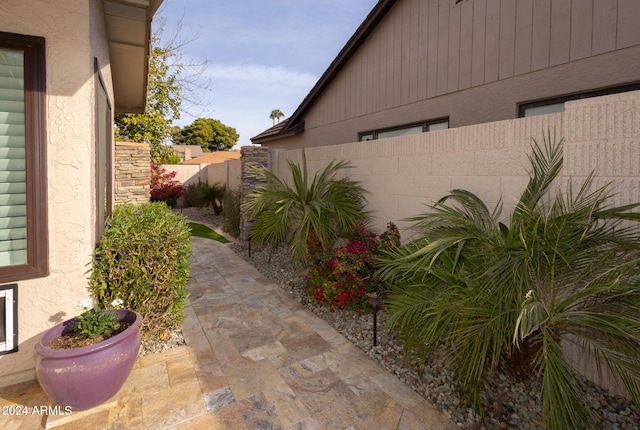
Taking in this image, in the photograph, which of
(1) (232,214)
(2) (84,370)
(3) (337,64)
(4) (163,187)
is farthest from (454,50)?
(4) (163,187)

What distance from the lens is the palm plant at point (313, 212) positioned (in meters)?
4.88

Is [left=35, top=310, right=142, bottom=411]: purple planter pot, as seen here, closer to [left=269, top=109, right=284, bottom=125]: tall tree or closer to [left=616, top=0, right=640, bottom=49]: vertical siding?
[left=616, top=0, right=640, bottom=49]: vertical siding

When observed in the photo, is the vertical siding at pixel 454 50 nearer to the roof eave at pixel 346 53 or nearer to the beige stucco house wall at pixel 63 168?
the roof eave at pixel 346 53

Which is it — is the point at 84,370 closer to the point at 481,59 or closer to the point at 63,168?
the point at 63,168

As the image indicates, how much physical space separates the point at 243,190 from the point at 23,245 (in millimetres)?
5799

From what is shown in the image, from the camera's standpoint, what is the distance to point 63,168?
2.71 metres

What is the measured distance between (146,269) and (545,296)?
3.33 m

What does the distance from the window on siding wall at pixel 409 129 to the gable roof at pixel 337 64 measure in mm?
1905

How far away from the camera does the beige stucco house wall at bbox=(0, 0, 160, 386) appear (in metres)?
2.63

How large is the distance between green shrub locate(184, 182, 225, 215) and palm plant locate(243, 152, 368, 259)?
7177 millimetres

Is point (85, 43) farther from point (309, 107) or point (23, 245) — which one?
point (309, 107)

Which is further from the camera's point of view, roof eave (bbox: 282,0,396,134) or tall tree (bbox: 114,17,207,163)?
tall tree (bbox: 114,17,207,163)

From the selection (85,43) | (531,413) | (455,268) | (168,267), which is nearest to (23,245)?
(168,267)

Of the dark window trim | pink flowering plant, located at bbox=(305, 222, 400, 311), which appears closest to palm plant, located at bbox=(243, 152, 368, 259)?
pink flowering plant, located at bbox=(305, 222, 400, 311)
